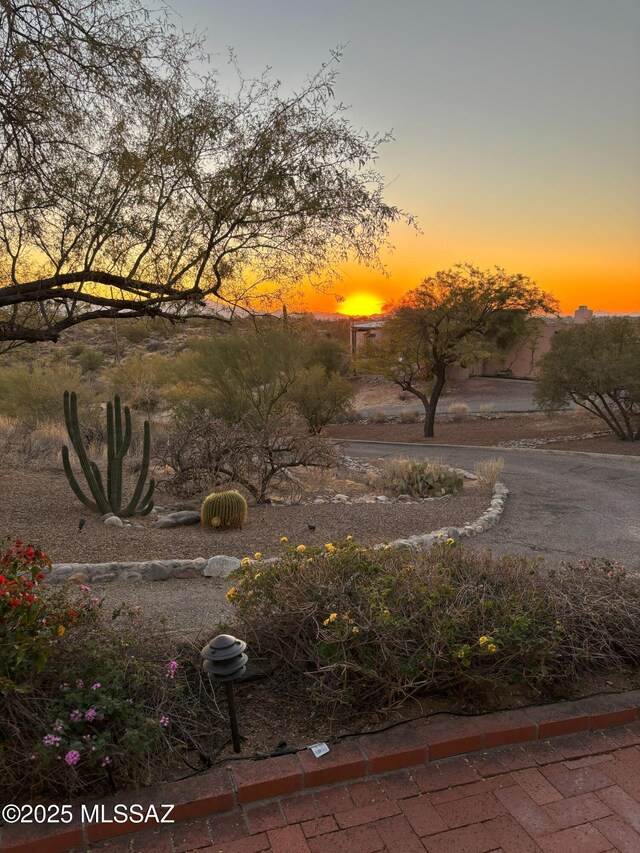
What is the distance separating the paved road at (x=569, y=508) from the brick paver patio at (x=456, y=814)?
4370 millimetres

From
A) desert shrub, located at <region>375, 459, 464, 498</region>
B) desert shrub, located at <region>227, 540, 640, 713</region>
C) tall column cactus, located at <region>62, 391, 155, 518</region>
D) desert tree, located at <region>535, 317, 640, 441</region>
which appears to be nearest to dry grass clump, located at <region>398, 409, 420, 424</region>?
desert tree, located at <region>535, 317, 640, 441</region>

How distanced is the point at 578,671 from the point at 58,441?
45.5 ft

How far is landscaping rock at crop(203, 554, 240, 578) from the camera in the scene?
6.17 metres

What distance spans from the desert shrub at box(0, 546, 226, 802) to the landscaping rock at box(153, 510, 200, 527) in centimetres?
513

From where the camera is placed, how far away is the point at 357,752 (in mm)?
2926

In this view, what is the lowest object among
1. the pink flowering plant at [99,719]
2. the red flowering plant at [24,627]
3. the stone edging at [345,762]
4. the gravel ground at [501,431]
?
the gravel ground at [501,431]

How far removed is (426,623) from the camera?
3426 mm

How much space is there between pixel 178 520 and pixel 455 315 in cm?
1911

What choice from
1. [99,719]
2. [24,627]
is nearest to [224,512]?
[24,627]

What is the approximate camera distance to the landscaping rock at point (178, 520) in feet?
27.8

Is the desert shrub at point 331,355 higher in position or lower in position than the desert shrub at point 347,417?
higher

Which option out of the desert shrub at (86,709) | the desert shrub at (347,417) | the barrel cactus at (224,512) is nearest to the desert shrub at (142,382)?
the desert shrub at (347,417)

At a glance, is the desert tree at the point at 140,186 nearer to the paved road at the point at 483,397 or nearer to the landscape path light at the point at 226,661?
the landscape path light at the point at 226,661

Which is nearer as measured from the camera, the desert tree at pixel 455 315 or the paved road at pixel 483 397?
the desert tree at pixel 455 315
